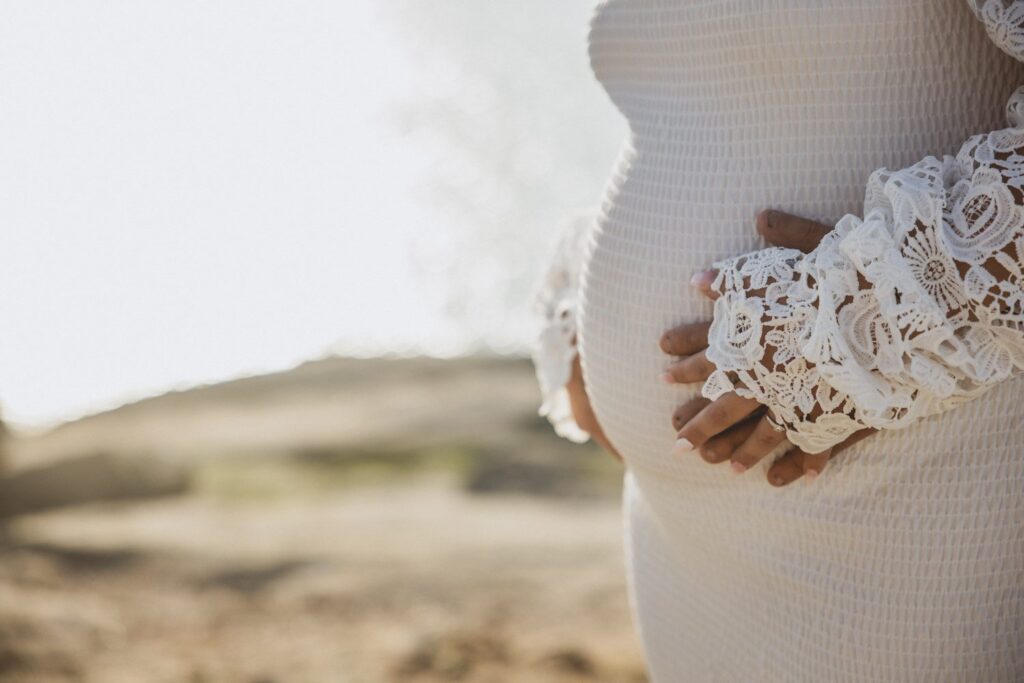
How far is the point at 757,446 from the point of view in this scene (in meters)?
1.07

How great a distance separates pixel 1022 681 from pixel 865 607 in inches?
7.1

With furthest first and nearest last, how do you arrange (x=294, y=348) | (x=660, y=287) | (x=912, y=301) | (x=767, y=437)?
(x=294, y=348), (x=660, y=287), (x=767, y=437), (x=912, y=301)

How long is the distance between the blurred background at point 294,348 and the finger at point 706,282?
51cm

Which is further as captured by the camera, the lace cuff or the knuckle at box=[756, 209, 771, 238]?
the knuckle at box=[756, 209, 771, 238]

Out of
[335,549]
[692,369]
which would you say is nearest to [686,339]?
[692,369]

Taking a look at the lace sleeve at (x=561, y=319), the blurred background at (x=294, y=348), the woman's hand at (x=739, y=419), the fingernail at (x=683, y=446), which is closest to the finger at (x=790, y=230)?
the woman's hand at (x=739, y=419)

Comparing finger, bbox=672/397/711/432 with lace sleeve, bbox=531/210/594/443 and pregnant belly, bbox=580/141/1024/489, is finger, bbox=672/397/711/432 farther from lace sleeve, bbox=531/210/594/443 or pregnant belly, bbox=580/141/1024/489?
lace sleeve, bbox=531/210/594/443

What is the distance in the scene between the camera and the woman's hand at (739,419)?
3.48 ft

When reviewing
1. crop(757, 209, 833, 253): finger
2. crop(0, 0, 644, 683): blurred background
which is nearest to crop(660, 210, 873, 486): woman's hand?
crop(757, 209, 833, 253): finger

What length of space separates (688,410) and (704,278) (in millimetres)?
148

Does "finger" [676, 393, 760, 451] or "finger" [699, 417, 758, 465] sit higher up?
"finger" [676, 393, 760, 451]

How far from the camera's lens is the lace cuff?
0.93m

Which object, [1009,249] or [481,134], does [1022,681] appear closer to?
[1009,249]

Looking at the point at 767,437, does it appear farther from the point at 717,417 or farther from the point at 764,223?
the point at 764,223
